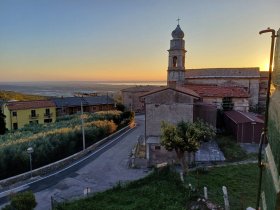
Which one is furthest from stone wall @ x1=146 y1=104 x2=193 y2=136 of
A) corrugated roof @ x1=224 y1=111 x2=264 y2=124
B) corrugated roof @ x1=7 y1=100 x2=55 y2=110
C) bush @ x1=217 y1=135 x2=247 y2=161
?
corrugated roof @ x1=7 y1=100 x2=55 y2=110

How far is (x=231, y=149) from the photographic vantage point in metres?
20.8

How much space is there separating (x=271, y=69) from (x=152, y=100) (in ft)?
66.7

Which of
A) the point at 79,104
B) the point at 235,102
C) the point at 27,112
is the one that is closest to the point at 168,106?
the point at 235,102

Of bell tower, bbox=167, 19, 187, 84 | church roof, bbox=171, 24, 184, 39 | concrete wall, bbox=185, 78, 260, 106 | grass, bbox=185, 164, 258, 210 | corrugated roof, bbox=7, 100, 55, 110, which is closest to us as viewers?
grass, bbox=185, 164, 258, 210

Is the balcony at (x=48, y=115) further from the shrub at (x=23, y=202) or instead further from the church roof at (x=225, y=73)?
the shrub at (x=23, y=202)

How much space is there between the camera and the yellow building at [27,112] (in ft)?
148

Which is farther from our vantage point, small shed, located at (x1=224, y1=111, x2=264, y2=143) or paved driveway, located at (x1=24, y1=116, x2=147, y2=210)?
small shed, located at (x1=224, y1=111, x2=264, y2=143)

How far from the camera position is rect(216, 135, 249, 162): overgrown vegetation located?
63.1 ft

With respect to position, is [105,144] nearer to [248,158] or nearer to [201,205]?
[248,158]

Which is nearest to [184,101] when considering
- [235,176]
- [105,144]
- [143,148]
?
[143,148]

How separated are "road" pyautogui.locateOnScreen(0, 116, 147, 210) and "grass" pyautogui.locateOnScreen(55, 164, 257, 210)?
2.25 meters

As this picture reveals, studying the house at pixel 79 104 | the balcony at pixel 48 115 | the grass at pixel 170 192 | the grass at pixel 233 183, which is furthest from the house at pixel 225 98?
the balcony at pixel 48 115

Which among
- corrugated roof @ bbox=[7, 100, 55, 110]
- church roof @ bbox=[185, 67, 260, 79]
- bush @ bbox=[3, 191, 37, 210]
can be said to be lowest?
bush @ bbox=[3, 191, 37, 210]

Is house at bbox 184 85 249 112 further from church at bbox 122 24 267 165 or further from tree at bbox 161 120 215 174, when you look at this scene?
tree at bbox 161 120 215 174
